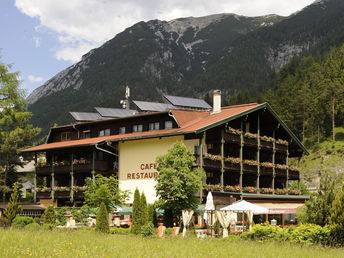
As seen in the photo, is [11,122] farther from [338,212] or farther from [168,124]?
[338,212]

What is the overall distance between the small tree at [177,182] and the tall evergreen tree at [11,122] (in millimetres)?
26267

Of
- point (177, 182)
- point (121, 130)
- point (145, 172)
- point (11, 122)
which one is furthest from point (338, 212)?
point (11, 122)

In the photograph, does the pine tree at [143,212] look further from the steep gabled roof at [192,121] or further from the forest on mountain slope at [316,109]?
the forest on mountain slope at [316,109]

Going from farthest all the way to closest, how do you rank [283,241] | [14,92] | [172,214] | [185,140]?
1. [14,92]
2. [185,140]
3. [172,214]
4. [283,241]

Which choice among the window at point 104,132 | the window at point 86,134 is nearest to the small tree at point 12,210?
the window at point 104,132

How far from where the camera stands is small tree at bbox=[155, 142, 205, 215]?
36.9 meters

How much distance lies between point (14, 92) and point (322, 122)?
49.5m

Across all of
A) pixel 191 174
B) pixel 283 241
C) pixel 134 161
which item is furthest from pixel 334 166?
pixel 283 241

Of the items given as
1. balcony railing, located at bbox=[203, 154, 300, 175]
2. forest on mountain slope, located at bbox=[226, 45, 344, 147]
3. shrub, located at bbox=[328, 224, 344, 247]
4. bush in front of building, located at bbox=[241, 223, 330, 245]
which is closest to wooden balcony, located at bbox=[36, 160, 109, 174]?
balcony railing, located at bbox=[203, 154, 300, 175]

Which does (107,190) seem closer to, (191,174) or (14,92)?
(191,174)

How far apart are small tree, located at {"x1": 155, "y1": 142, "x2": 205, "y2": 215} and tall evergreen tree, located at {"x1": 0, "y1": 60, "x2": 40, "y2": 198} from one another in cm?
2627

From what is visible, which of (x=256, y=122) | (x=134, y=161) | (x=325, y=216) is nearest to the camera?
(x=325, y=216)

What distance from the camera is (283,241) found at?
24.1m

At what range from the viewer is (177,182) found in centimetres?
3662
